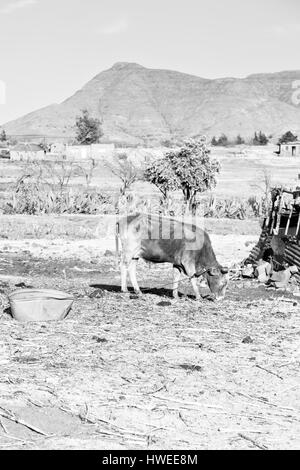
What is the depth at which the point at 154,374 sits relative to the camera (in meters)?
8.59

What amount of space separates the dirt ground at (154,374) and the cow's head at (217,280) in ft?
0.57

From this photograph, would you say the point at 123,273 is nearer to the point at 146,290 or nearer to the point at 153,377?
the point at 146,290

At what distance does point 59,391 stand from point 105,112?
176 m

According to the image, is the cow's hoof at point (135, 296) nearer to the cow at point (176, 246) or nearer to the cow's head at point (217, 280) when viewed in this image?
the cow at point (176, 246)

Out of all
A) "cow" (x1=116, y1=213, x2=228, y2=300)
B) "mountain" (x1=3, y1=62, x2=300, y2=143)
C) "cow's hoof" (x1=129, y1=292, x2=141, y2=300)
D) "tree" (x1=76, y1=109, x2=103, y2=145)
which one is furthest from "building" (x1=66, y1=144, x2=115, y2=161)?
"cow's hoof" (x1=129, y1=292, x2=141, y2=300)

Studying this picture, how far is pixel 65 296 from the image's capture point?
1123 centimetres

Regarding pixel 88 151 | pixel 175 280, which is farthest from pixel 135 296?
pixel 88 151

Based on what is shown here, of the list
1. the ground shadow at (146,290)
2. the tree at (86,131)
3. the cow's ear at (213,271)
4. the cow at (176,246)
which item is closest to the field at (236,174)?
the tree at (86,131)

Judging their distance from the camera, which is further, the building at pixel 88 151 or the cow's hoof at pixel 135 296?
the building at pixel 88 151

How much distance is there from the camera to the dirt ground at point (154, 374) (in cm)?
680

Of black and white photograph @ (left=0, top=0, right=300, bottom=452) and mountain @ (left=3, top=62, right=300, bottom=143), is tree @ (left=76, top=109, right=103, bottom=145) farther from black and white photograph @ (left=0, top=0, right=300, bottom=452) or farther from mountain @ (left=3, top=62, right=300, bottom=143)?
black and white photograph @ (left=0, top=0, right=300, bottom=452)

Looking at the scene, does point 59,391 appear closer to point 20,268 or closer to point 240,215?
point 20,268

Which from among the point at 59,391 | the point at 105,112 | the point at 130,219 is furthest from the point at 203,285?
the point at 105,112

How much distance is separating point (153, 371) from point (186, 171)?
82.8 feet
